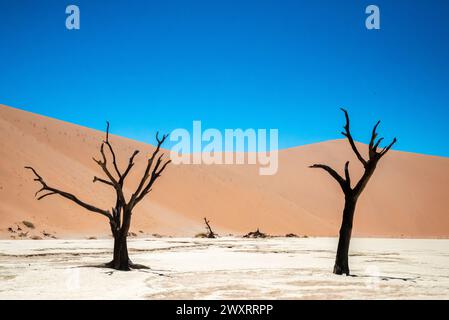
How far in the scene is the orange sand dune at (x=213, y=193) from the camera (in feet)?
120

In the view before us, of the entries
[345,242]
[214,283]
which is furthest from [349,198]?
[214,283]

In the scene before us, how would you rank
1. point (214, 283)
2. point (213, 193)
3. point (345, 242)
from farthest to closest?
1. point (213, 193)
2. point (345, 242)
3. point (214, 283)

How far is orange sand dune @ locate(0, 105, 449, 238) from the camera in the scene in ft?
120

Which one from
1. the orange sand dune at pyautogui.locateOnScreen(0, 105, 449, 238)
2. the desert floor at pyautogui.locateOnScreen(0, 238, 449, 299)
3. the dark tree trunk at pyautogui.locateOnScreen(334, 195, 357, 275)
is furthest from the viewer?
the orange sand dune at pyautogui.locateOnScreen(0, 105, 449, 238)

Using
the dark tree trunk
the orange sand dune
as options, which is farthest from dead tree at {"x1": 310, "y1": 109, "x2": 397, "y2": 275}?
the orange sand dune

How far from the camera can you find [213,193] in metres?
56.0

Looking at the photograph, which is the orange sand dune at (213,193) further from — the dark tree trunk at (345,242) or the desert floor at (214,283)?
the dark tree trunk at (345,242)

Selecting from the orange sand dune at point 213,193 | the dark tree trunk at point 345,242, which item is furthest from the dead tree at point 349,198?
the orange sand dune at point 213,193

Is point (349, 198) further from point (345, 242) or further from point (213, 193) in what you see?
point (213, 193)

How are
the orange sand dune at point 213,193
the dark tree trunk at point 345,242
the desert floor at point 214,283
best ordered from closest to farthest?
the desert floor at point 214,283 < the dark tree trunk at point 345,242 < the orange sand dune at point 213,193

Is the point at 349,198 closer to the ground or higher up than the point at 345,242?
higher up

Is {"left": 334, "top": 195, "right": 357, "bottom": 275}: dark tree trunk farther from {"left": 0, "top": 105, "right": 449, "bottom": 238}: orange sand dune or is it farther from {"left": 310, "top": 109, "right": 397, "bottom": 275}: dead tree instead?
{"left": 0, "top": 105, "right": 449, "bottom": 238}: orange sand dune

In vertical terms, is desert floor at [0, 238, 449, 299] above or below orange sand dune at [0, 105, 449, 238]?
below

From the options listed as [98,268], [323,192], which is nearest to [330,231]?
[323,192]
